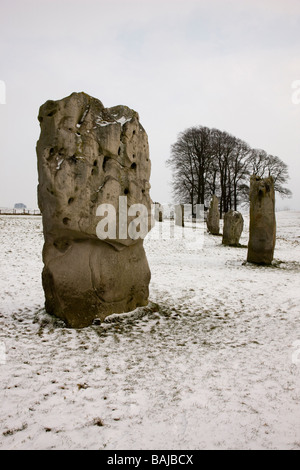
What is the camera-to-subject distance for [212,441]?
264cm

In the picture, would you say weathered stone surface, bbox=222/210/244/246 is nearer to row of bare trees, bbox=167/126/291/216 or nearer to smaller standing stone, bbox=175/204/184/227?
smaller standing stone, bbox=175/204/184/227

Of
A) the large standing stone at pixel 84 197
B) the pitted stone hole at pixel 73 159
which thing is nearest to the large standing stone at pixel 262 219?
the large standing stone at pixel 84 197

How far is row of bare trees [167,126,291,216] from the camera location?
36.6 metres

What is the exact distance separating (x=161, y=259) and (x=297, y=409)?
963 centimetres

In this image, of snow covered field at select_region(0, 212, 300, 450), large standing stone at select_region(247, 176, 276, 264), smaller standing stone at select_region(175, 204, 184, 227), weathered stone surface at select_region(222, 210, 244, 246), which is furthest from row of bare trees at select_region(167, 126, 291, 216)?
snow covered field at select_region(0, 212, 300, 450)

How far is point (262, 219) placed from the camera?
11.1 metres

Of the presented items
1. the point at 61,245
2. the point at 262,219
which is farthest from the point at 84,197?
the point at 262,219

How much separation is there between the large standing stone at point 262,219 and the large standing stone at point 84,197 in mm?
6471

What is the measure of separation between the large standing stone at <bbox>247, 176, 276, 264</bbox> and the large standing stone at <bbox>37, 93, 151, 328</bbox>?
6471 millimetres

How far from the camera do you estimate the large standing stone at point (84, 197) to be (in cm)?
505

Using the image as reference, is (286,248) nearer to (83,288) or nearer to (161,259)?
(161,259)

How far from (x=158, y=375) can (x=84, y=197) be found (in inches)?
108

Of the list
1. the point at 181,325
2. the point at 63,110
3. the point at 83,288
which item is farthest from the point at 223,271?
the point at 63,110

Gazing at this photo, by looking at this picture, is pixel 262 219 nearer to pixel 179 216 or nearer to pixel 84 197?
pixel 84 197
